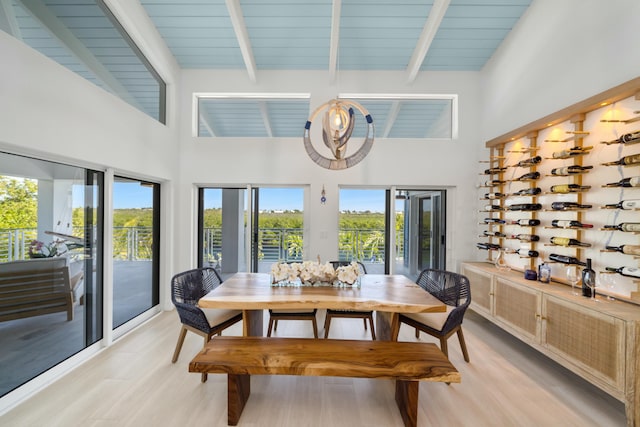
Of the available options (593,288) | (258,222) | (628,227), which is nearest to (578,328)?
(593,288)

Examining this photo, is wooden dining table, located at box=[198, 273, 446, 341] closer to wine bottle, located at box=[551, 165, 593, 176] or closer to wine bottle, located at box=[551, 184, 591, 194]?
wine bottle, located at box=[551, 184, 591, 194]

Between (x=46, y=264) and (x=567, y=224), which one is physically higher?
(x=567, y=224)

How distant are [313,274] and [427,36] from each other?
124 inches

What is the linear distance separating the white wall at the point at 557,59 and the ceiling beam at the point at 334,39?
2.26m

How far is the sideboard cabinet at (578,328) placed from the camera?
1.88 m

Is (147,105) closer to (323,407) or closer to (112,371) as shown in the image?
(112,371)

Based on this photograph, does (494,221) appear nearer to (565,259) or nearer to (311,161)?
(565,259)

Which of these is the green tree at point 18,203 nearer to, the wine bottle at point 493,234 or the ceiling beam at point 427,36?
the ceiling beam at point 427,36

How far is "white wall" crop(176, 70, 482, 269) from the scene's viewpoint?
14.4 ft

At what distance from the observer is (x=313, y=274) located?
269 cm

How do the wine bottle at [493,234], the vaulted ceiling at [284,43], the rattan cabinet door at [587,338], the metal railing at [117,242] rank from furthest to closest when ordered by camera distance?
the wine bottle at [493,234], the vaulted ceiling at [284,43], the metal railing at [117,242], the rattan cabinet door at [587,338]

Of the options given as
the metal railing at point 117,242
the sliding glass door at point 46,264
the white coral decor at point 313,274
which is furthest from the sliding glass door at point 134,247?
the white coral decor at point 313,274

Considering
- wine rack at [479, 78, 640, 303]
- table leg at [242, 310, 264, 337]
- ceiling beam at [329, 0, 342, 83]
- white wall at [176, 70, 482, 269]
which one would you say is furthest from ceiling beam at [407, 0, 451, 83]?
table leg at [242, 310, 264, 337]

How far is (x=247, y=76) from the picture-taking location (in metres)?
4.40
